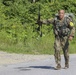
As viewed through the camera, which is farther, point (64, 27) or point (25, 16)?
point (25, 16)

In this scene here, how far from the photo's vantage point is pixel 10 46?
21875 millimetres

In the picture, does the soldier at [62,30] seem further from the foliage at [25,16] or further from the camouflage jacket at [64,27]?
the foliage at [25,16]

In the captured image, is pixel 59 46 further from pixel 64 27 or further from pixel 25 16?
pixel 25 16

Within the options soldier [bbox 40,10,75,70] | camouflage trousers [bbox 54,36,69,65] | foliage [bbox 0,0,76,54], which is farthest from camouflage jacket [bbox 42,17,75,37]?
foliage [bbox 0,0,76,54]

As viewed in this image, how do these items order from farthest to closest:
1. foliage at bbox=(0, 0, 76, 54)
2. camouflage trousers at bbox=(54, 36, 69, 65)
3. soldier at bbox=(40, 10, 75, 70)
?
foliage at bbox=(0, 0, 76, 54)
camouflage trousers at bbox=(54, 36, 69, 65)
soldier at bbox=(40, 10, 75, 70)

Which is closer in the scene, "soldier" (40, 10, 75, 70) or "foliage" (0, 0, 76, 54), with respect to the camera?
"soldier" (40, 10, 75, 70)

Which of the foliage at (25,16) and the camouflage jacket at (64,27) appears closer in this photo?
the camouflage jacket at (64,27)

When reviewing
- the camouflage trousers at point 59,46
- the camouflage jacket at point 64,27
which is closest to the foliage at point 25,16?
the camouflage trousers at point 59,46

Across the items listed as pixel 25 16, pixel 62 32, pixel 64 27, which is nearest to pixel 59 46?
pixel 62 32

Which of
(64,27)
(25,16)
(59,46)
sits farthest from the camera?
(25,16)

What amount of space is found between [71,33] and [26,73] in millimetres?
1949

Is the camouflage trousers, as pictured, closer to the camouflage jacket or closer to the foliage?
the camouflage jacket

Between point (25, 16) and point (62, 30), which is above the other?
point (62, 30)

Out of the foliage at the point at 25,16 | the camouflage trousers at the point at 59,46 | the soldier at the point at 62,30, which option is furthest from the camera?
the foliage at the point at 25,16
